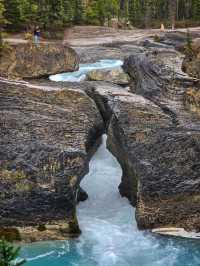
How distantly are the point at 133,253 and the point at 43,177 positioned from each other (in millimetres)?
5363

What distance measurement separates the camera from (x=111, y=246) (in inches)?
978

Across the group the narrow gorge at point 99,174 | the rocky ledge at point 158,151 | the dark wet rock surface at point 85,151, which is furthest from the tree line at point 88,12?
the rocky ledge at point 158,151

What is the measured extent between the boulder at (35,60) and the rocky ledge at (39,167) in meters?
10.8

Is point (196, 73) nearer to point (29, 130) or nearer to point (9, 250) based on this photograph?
point (29, 130)

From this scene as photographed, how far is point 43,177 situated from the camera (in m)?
25.6

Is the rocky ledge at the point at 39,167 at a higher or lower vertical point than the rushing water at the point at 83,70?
lower

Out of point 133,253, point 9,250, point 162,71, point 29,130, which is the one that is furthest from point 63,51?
point 9,250

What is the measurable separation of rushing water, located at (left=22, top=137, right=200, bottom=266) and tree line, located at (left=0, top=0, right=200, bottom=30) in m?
22.9

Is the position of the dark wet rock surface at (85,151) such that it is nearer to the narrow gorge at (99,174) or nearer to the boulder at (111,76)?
the narrow gorge at (99,174)

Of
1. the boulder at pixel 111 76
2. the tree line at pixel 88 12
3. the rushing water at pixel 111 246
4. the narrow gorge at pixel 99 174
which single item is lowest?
the rushing water at pixel 111 246

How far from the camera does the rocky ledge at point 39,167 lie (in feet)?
82.6

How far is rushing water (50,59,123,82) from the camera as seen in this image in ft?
131

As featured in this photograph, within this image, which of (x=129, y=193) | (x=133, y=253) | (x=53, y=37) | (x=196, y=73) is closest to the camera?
(x=133, y=253)

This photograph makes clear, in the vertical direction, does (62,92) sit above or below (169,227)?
above
